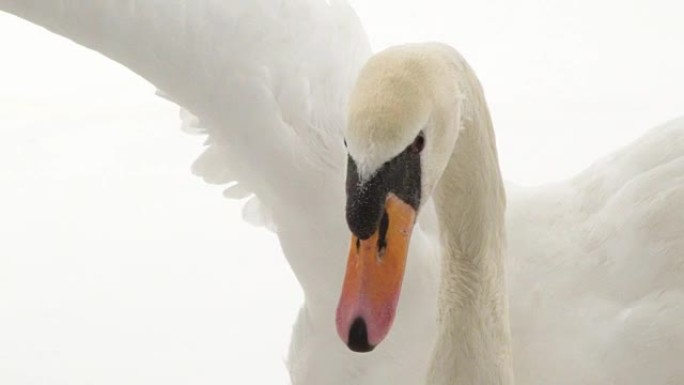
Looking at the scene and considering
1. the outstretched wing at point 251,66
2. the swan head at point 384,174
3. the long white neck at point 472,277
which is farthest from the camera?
the outstretched wing at point 251,66

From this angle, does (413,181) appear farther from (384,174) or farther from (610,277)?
(610,277)

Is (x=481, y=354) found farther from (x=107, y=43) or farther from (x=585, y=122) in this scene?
(x=585, y=122)

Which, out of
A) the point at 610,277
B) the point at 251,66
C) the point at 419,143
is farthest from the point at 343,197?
the point at 419,143

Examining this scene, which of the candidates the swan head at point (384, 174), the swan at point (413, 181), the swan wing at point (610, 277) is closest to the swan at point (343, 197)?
the swan wing at point (610, 277)

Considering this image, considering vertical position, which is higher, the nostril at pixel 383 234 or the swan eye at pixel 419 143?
the swan eye at pixel 419 143

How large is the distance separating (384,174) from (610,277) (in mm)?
497

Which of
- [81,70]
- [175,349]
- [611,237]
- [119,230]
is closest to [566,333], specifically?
[611,237]

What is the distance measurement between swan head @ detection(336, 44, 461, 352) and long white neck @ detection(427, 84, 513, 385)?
0.18 m

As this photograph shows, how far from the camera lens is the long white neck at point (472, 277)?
3.59ft

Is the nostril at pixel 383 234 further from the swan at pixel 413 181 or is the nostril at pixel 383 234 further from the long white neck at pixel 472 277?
the long white neck at pixel 472 277

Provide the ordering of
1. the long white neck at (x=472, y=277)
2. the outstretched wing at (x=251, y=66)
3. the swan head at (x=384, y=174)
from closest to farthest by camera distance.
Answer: the swan head at (x=384, y=174)
the long white neck at (x=472, y=277)
the outstretched wing at (x=251, y=66)

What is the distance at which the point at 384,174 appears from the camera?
33.4 inches

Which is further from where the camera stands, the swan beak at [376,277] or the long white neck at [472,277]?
the long white neck at [472,277]

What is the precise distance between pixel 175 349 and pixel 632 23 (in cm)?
134
